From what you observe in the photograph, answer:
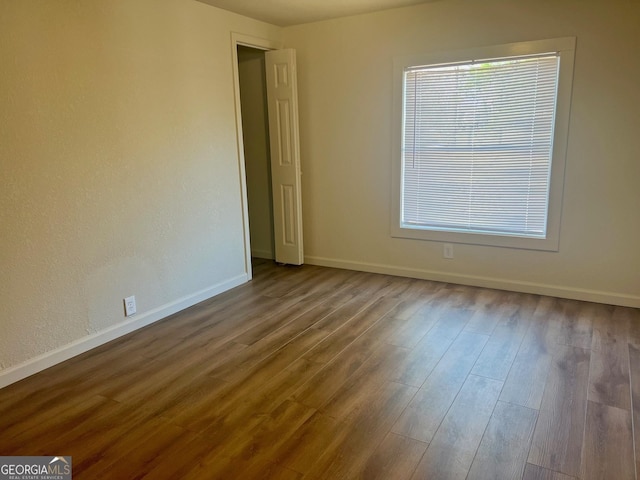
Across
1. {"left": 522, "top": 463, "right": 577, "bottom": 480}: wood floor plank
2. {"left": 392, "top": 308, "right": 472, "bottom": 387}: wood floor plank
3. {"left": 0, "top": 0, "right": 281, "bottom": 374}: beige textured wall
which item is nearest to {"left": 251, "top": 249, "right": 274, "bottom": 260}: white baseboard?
{"left": 0, "top": 0, "right": 281, "bottom": 374}: beige textured wall

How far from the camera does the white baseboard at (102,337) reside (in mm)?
2584

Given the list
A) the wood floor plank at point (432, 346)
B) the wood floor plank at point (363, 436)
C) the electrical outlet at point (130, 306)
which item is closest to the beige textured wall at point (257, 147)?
the electrical outlet at point (130, 306)

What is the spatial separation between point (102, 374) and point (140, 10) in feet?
7.97

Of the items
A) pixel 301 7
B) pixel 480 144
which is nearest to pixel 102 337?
pixel 301 7

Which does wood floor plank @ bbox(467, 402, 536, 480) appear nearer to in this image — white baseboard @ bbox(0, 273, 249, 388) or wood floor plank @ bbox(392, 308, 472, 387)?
wood floor plank @ bbox(392, 308, 472, 387)

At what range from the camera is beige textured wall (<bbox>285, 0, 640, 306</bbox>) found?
129 inches

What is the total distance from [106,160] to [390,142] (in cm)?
246

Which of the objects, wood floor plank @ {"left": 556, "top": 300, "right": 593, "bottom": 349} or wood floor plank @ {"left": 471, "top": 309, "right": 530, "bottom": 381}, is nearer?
wood floor plank @ {"left": 471, "top": 309, "right": 530, "bottom": 381}

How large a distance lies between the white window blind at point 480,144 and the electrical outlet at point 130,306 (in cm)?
252

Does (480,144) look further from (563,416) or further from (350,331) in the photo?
(563,416)

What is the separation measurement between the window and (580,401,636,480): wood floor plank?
1.77 meters

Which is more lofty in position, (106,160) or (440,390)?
(106,160)

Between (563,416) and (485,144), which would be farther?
(485,144)

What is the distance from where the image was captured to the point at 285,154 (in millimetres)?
4590
